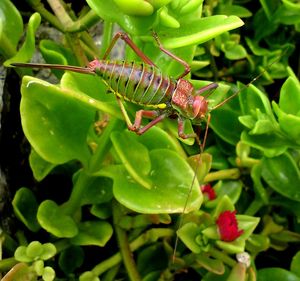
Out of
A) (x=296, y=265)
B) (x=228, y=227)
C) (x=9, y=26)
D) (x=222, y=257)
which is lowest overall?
(x=296, y=265)

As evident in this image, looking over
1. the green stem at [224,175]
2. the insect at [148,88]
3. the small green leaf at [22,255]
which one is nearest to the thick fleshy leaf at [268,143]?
the green stem at [224,175]

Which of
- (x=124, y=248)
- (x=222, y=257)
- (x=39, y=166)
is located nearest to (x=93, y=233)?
(x=124, y=248)

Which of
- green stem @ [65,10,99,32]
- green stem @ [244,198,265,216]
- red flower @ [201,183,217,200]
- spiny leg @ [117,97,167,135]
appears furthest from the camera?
green stem @ [244,198,265,216]

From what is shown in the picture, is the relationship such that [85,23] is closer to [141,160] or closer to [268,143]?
[141,160]

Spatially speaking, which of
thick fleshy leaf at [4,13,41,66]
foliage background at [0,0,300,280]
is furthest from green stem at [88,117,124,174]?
thick fleshy leaf at [4,13,41,66]

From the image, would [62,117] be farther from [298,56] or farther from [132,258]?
[298,56]

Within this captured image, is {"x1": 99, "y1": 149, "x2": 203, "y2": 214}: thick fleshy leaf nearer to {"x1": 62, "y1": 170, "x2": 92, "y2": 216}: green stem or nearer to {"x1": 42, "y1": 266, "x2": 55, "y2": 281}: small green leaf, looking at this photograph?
{"x1": 62, "y1": 170, "x2": 92, "y2": 216}: green stem
